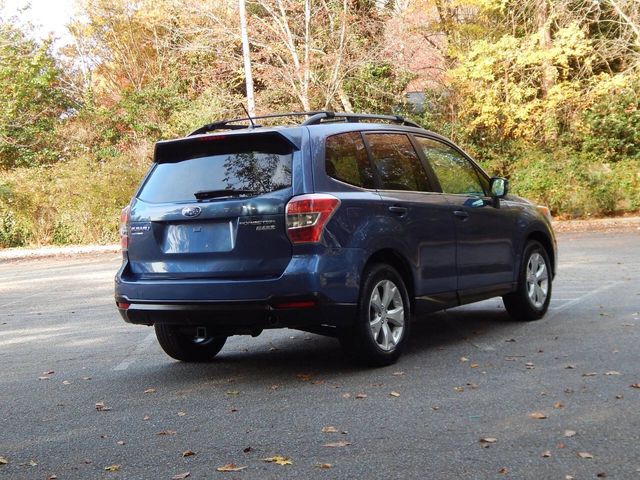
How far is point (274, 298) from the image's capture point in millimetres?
6500

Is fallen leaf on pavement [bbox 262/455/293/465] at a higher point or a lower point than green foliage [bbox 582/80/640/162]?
lower

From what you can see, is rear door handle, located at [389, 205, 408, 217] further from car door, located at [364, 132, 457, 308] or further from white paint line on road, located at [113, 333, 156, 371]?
white paint line on road, located at [113, 333, 156, 371]

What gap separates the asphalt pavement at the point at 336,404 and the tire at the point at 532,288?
0.46 feet

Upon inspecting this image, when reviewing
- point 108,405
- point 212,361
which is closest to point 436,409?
Result: point 108,405

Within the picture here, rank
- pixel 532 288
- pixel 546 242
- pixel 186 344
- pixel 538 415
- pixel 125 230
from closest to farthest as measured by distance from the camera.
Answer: pixel 538 415 → pixel 125 230 → pixel 186 344 → pixel 532 288 → pixel 546 242

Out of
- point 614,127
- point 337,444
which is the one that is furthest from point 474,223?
point 614,127

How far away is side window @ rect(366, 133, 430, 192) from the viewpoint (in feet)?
24.6

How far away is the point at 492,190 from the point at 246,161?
2.88 m

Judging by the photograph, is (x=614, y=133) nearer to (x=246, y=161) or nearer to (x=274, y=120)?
(x=274, y=120)

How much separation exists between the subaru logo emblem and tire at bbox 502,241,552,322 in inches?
142

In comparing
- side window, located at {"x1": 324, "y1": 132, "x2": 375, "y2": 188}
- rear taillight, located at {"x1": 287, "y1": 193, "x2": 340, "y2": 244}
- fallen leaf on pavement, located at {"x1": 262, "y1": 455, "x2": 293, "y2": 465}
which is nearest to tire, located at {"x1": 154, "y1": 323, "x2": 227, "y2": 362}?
rear taillight, located at {"x1": 287, "y1": 193, "x2": 340, "y2": 244}

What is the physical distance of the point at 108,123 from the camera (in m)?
44.7

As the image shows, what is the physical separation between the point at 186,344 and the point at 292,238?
6.12 ft

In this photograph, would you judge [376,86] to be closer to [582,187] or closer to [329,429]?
[582,187]
